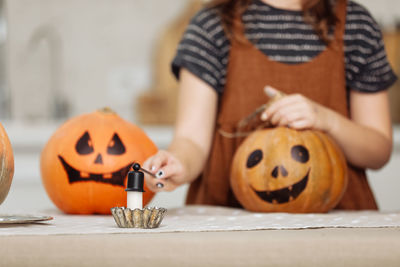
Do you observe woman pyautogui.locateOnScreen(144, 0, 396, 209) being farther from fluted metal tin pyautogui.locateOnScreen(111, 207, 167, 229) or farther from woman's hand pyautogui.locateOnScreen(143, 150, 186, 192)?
fluted metal tin pyautogui.locateOnScreen(111, 207, 167, 229)

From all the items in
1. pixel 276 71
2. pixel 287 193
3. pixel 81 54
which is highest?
pixel 81 54

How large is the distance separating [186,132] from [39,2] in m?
2.30

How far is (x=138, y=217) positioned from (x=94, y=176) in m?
0.34

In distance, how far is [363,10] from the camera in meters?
1.11

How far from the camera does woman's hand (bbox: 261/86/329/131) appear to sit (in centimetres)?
83

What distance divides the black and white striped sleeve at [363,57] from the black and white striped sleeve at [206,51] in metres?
0.26

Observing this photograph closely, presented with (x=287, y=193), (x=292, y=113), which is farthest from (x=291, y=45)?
(x=287, y=193)

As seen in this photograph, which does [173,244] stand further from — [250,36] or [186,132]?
[250,36]

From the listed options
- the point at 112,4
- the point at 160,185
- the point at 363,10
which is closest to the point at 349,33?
the point at 363,10

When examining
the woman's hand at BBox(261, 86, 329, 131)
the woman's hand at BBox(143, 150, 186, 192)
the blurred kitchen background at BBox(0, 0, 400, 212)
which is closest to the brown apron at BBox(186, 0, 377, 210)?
the woman's hand at BBox(261, 86, 329, 131)

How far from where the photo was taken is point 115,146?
844 millimetres

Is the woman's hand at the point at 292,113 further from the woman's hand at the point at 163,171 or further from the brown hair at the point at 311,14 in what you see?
the brown hair at the point at 311,14

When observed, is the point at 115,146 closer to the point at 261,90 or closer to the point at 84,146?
the point at 84,146

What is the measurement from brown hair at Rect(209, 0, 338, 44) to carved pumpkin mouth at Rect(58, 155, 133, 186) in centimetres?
42
